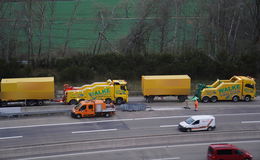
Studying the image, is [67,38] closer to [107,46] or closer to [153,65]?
[107,46]

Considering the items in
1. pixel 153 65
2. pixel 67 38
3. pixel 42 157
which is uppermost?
pixel 67 38

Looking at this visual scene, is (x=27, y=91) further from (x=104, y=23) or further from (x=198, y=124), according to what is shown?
(x=104, y=23)

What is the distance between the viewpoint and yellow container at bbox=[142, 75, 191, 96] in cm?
3584

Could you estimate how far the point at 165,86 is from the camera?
35.9 metres

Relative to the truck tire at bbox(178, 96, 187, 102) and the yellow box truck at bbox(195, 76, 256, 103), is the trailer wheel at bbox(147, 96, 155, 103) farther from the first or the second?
the yellow box truck at bbox(195, 76, 256, 103)

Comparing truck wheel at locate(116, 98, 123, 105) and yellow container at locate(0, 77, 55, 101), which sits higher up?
yellow container at locate(0, 77, 55, 101)

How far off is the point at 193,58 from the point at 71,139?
30.6 metres

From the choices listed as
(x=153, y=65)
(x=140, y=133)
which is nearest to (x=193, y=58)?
(x=153, y=65)

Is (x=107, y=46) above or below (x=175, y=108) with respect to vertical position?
above

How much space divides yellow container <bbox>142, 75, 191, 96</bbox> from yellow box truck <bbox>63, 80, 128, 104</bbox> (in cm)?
257

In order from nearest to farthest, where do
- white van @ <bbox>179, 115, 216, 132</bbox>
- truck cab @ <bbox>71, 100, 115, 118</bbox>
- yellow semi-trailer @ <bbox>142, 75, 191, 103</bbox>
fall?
white van @ <bbox>179, 115, 216, 132</bbox>, truck cab @ <bbox>71, 100, 115, 118</bbox>, yellow semi-trailer @ <bbox>142, 75, 191, 103</bbox>

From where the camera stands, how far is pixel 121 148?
22578 mm

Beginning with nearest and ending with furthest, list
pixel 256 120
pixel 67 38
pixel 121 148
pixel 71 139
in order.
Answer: pixel 121 148
pixel 71 139
pixel 256 120
pixel 67 38

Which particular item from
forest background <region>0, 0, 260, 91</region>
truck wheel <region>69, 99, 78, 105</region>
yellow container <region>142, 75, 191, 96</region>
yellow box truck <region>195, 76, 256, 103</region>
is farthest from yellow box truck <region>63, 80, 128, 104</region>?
forest background <region>0, 0, 260, 91</region>
